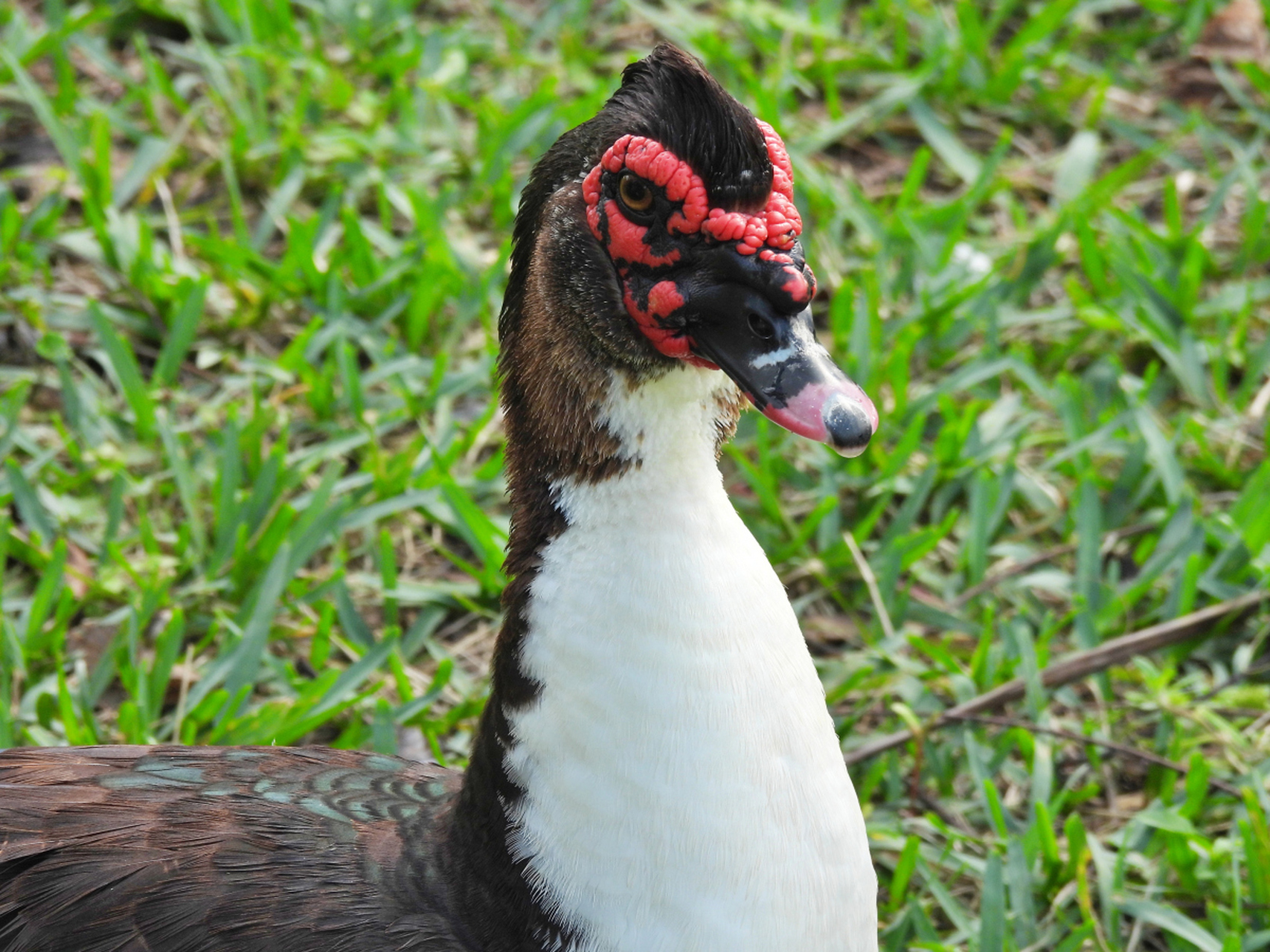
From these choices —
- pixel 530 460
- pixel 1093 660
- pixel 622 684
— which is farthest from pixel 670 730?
pixel 1093 660

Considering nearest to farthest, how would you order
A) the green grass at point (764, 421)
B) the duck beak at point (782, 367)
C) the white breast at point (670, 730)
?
the duck beak at point (782, 367), the white breast at point (670, 730), the green grass at point (764, 421)

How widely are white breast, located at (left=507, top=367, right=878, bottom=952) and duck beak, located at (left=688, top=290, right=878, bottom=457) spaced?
125 mm

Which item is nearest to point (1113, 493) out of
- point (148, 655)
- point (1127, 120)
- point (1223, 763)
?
point (1223, 763)

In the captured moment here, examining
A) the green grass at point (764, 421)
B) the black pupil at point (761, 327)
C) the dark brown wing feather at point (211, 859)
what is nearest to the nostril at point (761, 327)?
the black pupil at point (761, 327)

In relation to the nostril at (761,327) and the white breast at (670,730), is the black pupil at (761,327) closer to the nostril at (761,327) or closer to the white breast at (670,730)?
the nostril at (761,327)

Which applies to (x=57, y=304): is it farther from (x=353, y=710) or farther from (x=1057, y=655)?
(x=1057, y=655)

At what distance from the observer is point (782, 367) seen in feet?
6.35

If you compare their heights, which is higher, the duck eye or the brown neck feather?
the duck eye

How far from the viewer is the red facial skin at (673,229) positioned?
76.0 inches

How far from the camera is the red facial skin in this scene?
76.0 inches

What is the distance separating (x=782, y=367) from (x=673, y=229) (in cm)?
23

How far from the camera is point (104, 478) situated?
3.50 m

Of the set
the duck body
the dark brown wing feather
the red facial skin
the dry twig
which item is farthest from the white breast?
the dry twig

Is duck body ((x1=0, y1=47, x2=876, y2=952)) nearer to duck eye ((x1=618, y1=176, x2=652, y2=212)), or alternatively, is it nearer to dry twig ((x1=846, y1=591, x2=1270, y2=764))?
duck eye ((x1=618, y1=176, x2=652, y2=212))
